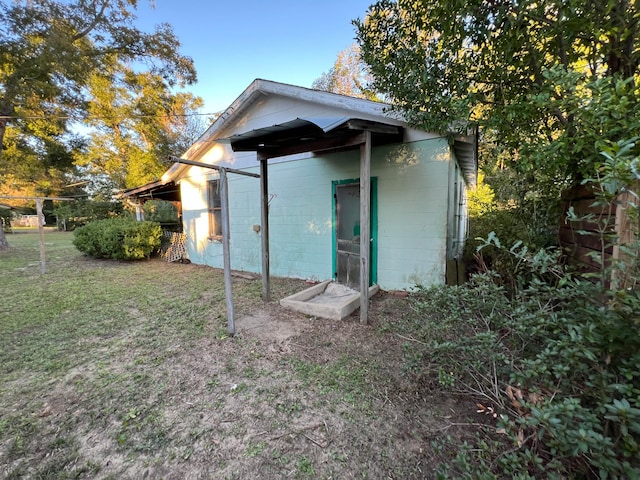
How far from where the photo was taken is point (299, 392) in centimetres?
234

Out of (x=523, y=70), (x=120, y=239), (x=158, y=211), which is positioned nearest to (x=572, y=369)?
(x=523, y=70)

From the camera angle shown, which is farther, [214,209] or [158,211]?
[158,211]

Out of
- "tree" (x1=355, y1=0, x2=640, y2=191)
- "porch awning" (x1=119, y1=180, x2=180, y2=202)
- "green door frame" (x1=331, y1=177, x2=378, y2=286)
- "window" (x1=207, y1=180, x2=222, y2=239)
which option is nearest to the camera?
"tree" (x1=355, y1=0, x2=640, y2=191)

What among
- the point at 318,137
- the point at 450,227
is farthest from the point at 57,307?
the point at 450,227

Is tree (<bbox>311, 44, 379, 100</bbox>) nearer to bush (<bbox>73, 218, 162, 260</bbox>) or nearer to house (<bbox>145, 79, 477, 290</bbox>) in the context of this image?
house (<bbox>145, 79, 477, 290</bbox>)

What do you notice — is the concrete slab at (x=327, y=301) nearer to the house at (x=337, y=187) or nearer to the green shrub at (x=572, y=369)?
the house at (x=337, y=187)

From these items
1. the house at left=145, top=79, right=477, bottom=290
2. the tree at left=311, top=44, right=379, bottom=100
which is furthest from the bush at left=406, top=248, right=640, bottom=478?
the tree at left=311, top=44, right=379, bottom=100

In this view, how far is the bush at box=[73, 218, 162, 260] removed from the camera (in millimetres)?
8500

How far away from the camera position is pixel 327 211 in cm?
551

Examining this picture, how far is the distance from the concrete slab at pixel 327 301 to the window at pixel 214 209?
3999 millimetres

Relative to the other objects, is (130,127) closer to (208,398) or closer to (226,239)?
(226,239)

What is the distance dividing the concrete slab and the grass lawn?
0.59ft

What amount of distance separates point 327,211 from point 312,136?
2.03m

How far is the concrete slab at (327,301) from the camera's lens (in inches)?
155
